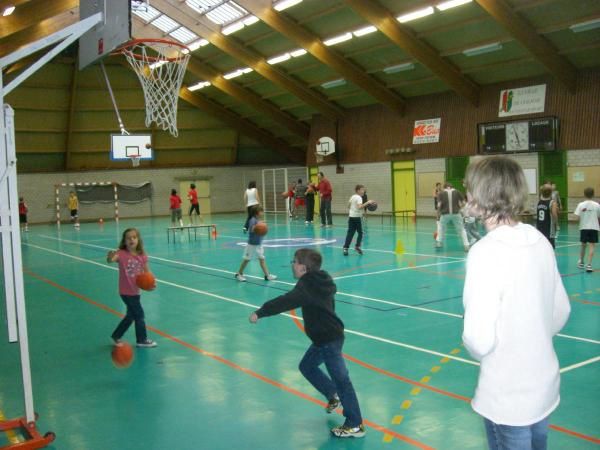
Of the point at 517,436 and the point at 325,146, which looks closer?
the point at 517,436

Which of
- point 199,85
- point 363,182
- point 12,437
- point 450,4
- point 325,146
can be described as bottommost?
point 12,437

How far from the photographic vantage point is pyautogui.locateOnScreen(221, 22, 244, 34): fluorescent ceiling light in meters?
25.4

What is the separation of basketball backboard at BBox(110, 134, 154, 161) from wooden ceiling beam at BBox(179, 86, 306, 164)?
5541 millimetres

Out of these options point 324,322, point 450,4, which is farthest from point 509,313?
point 450,4

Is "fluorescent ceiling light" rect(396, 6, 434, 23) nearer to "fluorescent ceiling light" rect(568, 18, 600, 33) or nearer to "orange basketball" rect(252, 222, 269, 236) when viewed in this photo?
"fluorescent ceiling light" rect(568, 18, 600, 33)

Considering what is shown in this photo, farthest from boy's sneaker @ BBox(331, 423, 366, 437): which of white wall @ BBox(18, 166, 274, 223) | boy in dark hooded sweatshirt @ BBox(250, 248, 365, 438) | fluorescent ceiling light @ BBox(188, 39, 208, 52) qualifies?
white wall @ BBox(18, 166, 274, 223)

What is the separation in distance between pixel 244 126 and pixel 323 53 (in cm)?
1425

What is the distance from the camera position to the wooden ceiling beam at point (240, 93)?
104 feet

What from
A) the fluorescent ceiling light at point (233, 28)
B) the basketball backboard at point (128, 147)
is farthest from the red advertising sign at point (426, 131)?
the basketball backboard at point (128, 147)

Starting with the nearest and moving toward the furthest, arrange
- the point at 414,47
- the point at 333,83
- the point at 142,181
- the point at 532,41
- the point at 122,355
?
the point at 122,355 < the point at 532,41 < the point at 414,47 < the point at 333,83 < the point at 142,181

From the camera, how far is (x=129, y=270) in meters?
7.61

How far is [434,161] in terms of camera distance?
28.9 metres

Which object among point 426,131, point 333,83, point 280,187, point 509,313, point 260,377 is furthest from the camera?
point 280,187

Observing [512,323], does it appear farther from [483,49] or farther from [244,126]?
[244,126]
